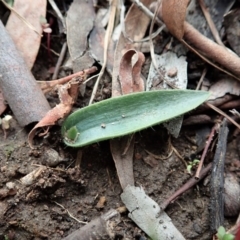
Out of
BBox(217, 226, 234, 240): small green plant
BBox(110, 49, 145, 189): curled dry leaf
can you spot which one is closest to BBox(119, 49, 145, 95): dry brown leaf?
BBox(110, 49, 145, 189): curled dry leaf

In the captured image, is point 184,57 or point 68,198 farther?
point 184,57

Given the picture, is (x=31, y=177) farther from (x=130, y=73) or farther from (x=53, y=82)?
(x=130, y=73)

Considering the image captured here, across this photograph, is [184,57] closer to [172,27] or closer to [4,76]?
[172,27]

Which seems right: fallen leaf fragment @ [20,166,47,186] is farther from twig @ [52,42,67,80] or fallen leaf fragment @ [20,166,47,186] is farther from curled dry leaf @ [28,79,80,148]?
twig @ [52,42,67,80]

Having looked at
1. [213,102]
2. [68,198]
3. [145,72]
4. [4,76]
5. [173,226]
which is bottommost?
[173,226]

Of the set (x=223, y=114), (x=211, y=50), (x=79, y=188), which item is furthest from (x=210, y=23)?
(x=79, y=188)

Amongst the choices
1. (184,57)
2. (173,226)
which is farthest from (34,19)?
(173,226)
